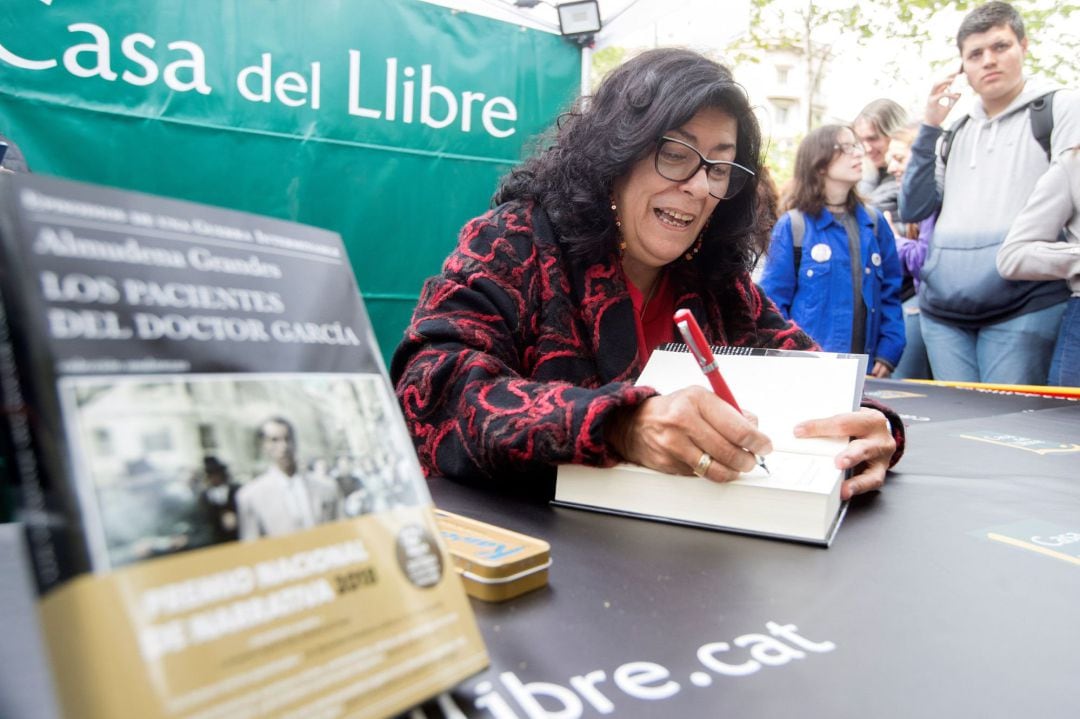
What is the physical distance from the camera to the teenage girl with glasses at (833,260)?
113 inches

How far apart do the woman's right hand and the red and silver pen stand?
3 centimetres

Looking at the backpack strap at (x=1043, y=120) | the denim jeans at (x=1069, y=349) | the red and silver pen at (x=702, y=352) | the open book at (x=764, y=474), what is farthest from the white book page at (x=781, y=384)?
the backpack strap at (x=1043, y=120)

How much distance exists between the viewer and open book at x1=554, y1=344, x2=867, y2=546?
0.75 meters

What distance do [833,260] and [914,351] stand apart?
745 millimetres

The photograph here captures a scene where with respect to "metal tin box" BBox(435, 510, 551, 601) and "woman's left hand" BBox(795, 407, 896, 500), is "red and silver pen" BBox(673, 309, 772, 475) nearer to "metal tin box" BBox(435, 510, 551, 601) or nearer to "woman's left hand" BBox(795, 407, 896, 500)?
"woman's left hand" BBox(795, 407, 896, 500)

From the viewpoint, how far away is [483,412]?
921 millimetres

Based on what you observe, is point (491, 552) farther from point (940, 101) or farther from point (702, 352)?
point (940, 101)

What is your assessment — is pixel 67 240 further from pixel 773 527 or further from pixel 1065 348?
pixel 1065 348

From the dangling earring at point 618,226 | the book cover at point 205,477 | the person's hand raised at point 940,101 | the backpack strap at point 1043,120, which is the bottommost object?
the book cover at point 205,477

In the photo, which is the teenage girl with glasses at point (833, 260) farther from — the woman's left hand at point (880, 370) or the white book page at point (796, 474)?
the white book page at point (796, 474)

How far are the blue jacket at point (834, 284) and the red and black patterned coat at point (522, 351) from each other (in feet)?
4.97

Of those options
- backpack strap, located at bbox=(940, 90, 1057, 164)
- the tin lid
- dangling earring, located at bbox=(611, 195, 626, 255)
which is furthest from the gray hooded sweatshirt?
the tin lid

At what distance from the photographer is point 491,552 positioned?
0.60m

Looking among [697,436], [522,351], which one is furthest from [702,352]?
[522,351]
